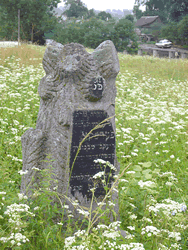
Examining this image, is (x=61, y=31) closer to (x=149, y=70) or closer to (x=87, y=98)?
(x=149, y=70)

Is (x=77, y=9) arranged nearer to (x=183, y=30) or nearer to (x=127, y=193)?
(x=183, y=30)

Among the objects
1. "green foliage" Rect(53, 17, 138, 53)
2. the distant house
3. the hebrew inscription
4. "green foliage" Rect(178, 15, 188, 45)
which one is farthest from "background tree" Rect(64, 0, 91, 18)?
the hebrew inscription

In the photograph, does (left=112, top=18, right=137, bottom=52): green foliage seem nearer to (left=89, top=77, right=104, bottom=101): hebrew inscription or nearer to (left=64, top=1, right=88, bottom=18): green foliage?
A: (left=89, top=77, right=104, bottom=101): hebrew inscription

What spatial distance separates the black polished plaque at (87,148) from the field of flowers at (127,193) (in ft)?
1.09

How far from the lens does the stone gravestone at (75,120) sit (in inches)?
106

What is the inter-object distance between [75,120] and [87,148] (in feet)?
1.04

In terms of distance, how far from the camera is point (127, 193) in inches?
136

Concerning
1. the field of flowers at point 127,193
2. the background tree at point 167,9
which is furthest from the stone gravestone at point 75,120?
the background tree at point 167,9

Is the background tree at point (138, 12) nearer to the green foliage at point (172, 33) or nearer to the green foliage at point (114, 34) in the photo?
the green foliage at point (172, 33)

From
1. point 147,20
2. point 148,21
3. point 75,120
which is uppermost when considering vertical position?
point 147,20

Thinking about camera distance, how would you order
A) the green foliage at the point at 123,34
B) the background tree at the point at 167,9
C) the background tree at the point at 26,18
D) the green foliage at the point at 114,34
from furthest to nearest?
the background tree at the point at 167,9, the background tree at the point at 26,18, the green foliage at the point at 114,34, the green foliage at the point at 123,34

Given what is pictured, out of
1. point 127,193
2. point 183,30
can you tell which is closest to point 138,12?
point 183,30

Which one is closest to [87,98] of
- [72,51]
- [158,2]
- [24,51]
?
[72,51]

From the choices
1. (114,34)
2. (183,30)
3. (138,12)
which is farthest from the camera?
(138,12)
